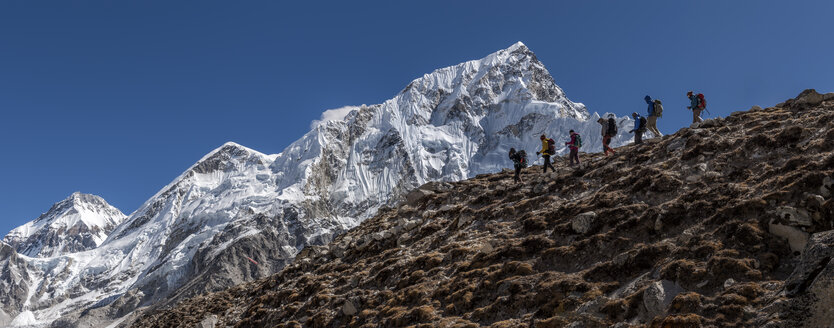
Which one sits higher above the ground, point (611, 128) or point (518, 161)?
point (611, 128)

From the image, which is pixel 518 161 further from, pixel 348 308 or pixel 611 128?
pixel 348 308

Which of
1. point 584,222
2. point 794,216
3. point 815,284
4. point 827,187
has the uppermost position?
point 584,222

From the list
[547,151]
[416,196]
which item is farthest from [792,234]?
[416,196]

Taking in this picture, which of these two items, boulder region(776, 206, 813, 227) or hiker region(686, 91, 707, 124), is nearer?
boulder region(776, 206, 813, 227)

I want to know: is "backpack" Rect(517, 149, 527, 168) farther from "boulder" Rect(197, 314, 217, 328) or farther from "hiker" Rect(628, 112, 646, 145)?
"boulder" Rect(197, 314, 217, 328)

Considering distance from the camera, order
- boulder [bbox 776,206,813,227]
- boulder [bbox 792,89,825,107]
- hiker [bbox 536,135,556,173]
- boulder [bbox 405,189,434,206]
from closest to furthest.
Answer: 1. boulder [bbox 776,206,813,227]
2. boulder [bbox 792,89,825,107]
3. hiker [bbox 536,135,556,173]
4. boulder [bbox 405,189,434,206]

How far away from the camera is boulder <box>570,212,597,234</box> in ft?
54.3

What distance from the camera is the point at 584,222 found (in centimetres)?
1672

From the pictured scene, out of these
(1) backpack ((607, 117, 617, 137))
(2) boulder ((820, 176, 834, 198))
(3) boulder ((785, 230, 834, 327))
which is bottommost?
(3) boulder ((785, 230, 834, 327))

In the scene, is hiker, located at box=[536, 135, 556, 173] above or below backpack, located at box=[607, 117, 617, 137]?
below

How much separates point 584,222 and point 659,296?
522 cm

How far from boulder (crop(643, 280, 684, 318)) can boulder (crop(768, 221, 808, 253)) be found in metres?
2.31

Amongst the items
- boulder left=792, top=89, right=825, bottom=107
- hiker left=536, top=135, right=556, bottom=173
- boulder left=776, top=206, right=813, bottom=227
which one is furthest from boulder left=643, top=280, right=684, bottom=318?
hiker left=536, top=135, right=556, bottom=173

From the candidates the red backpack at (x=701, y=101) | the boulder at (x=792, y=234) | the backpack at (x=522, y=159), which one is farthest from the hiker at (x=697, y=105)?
the boulder at (x=792, y=234)
